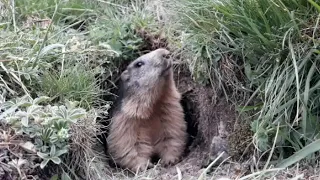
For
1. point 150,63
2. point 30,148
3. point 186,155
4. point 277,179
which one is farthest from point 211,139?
point 30,148

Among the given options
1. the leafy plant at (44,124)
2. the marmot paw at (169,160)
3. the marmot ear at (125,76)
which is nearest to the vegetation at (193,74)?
the leafy plant at (44,124)

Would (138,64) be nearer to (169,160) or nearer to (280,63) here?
(169,160)

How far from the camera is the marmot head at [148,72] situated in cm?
423

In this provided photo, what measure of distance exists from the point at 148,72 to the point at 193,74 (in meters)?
0.35

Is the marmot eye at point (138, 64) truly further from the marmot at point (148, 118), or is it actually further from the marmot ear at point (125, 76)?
the marmot ear at point (125, 76)

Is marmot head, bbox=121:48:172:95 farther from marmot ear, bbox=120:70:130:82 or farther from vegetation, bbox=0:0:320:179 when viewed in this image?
Answer: vegetation, bbox=0:0:320:179

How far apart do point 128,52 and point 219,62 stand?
107 centimetres

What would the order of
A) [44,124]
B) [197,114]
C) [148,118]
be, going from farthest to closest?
1. [197,114]
2. [148,118]
3. [44,124]

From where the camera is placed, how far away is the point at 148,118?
446 cm

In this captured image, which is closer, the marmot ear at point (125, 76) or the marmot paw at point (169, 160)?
the marmot paw at point (169, 160)

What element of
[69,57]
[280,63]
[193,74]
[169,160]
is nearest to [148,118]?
[169,160]

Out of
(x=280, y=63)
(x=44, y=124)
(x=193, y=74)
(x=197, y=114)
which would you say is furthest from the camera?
(x=197, y=114)

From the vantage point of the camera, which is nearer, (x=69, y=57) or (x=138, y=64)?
(x=69, y=57)

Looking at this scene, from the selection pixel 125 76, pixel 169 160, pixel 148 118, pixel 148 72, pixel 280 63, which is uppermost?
pixel 280 63
